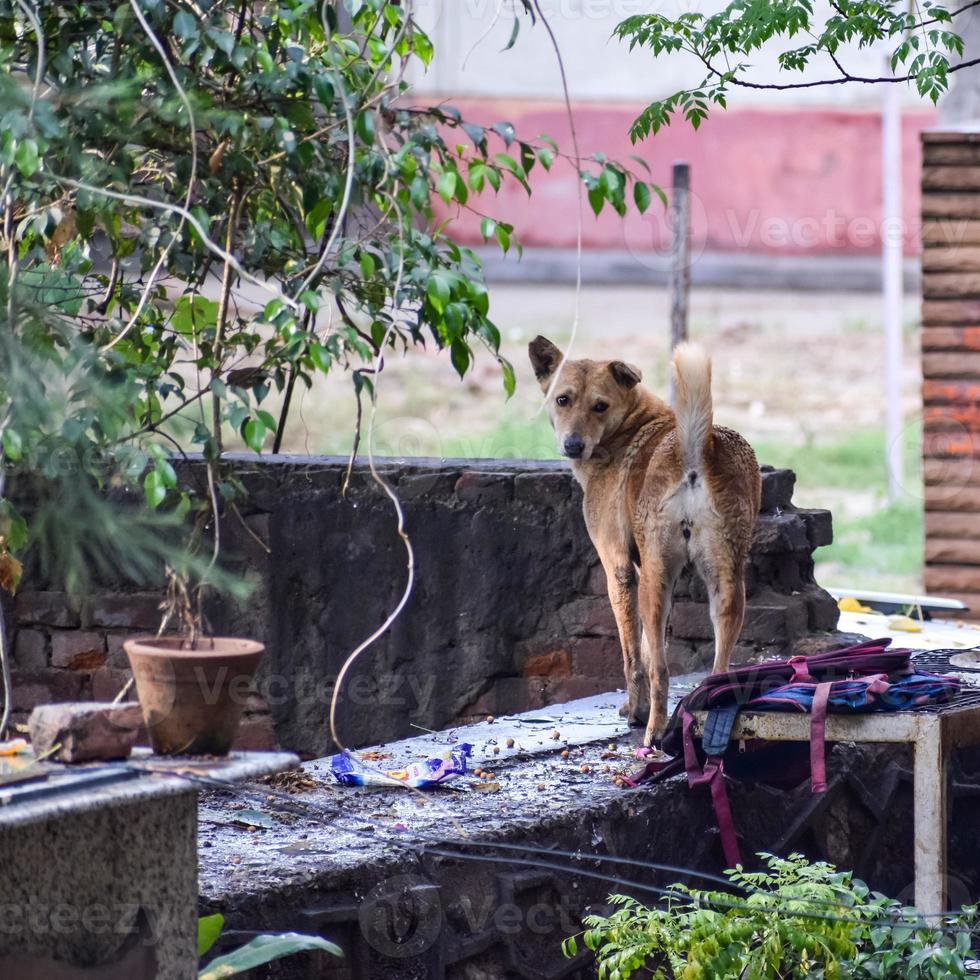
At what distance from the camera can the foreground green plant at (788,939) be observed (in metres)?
3.74

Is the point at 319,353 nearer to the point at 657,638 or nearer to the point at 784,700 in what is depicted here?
the point at 784,700

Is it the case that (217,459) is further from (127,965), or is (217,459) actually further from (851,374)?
(851,374)

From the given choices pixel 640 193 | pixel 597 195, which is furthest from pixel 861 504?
pixel 597 195

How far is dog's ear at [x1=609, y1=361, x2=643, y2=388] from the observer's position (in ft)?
19.3

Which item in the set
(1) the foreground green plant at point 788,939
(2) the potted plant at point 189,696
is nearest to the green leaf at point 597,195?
(2) the potted plant at point 189,696

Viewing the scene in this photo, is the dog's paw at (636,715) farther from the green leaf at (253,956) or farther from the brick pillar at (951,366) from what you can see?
the brick pillar at (951,366)

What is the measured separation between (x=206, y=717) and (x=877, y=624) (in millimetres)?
5561

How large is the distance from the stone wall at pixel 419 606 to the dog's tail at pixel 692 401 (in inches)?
52.8

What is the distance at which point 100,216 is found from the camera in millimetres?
3992

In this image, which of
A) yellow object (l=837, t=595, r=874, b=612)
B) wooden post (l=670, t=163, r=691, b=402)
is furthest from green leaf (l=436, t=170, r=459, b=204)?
yellow object (l=837, t=595, r=874, b=612)

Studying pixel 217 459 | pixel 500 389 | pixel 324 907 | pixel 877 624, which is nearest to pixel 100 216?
pixel 217 459

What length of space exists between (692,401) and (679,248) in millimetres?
3239

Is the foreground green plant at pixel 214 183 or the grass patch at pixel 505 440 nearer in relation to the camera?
the foreground green plant at pixel 214 183

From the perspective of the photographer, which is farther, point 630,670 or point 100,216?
point 630,670
